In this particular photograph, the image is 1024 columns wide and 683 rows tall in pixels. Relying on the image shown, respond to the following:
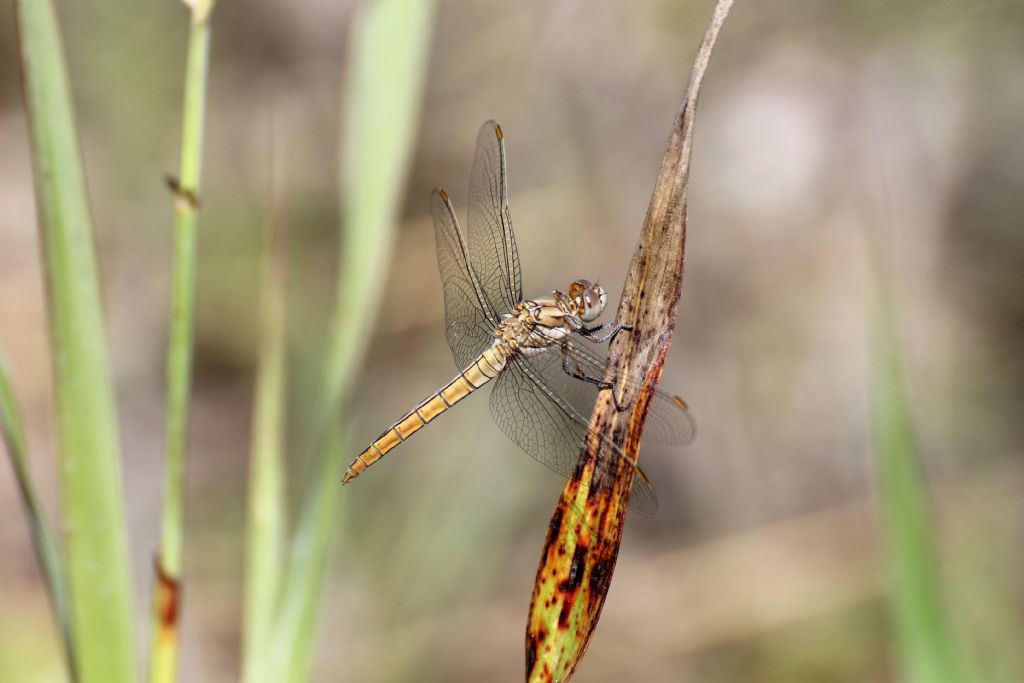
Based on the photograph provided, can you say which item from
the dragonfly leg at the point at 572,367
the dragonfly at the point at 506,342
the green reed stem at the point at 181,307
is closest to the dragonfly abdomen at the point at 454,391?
the dragonfly at the point at 506,342

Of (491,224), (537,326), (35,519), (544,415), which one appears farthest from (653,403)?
(35,519)

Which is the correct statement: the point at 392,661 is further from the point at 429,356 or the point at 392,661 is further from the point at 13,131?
the point at 13,131

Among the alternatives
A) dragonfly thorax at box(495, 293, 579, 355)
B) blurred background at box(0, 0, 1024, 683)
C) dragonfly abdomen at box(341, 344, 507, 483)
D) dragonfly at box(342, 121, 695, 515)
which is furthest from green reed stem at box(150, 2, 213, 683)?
blurred background at box(0, 0, 1024, 683)

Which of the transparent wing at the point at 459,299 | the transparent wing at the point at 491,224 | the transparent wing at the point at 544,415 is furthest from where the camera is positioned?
the transparent wing at the point at 459,299

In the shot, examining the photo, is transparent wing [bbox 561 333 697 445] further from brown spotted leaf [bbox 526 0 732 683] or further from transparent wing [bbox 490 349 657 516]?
brown spotted leaf [bbox 526 0 732 683]

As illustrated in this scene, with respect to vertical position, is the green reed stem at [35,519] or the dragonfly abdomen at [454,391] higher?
the dragonfly abdomen at [454,391]

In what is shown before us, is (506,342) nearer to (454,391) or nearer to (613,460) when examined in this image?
(454,391)

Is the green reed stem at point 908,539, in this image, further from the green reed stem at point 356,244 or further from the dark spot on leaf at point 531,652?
the green reed stem at point 356,244

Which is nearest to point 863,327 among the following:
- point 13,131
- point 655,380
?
point 655,380
